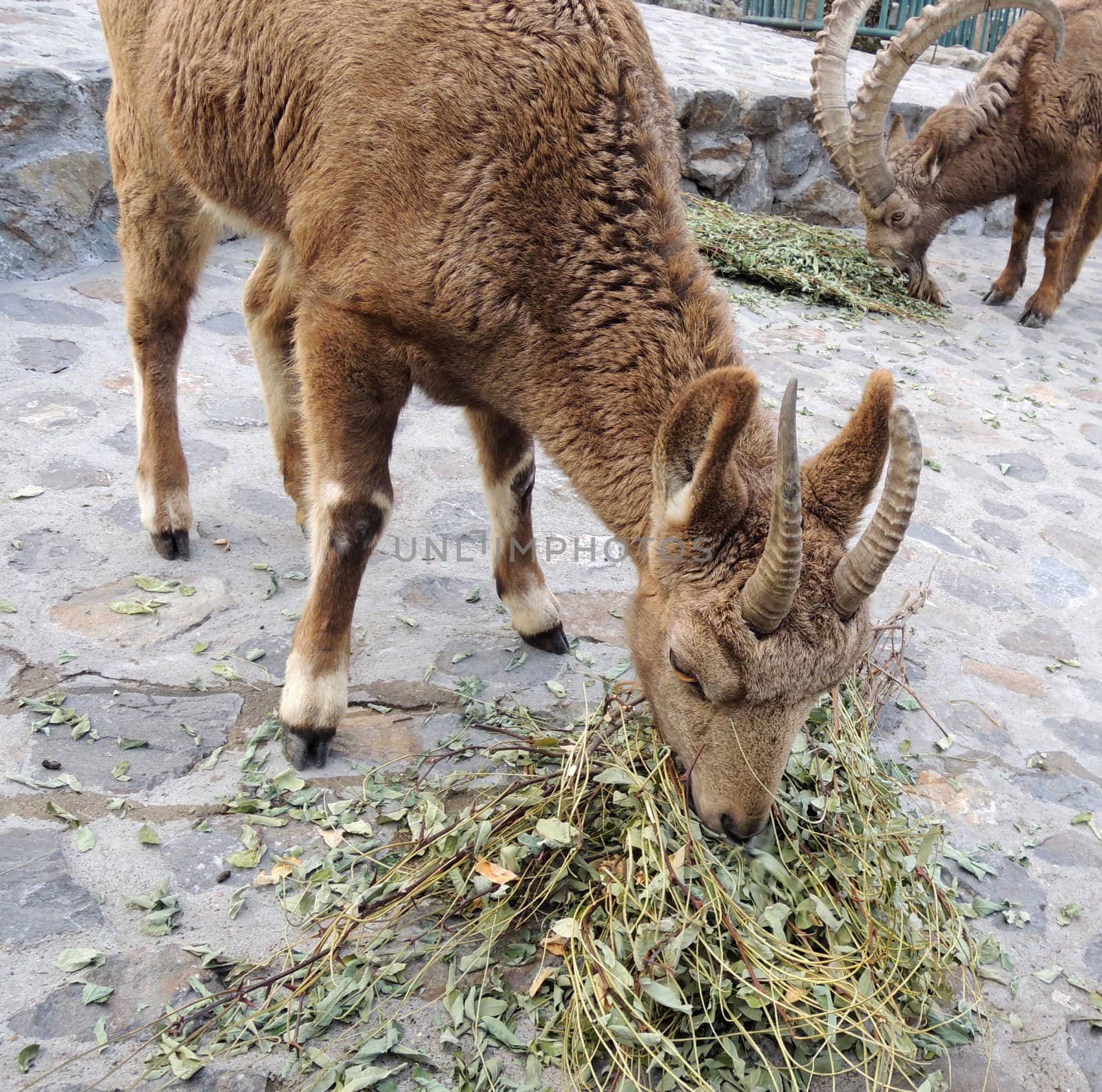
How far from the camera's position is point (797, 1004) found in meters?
2.71

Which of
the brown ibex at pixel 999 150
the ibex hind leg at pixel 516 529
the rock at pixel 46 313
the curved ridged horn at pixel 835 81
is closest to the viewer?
the ibex hind leg at pixel 516 529

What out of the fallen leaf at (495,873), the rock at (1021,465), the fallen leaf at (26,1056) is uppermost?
the fallen leaf at (495,873)

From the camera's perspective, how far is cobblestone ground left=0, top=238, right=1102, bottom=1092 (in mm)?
2875

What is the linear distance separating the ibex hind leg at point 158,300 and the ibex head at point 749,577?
8.27 ft

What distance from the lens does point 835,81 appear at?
9586 millimetres

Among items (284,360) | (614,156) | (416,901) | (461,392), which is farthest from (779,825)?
(284,360)

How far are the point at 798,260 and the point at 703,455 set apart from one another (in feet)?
25.2

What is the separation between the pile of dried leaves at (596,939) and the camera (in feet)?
8.42

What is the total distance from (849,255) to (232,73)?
25.7ft

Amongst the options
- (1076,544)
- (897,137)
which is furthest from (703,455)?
(897,137)

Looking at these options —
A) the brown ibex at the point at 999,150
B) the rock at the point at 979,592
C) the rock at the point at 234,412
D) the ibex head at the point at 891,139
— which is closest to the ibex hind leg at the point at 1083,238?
the brown ibex at the point at 999,150

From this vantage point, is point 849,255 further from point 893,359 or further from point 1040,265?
point 1040,265

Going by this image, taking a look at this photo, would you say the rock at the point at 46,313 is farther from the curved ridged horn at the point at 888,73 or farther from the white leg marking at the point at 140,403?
the curved ridged horn at the point at 888,73

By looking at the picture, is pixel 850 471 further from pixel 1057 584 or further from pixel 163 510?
pixel 1057 584
